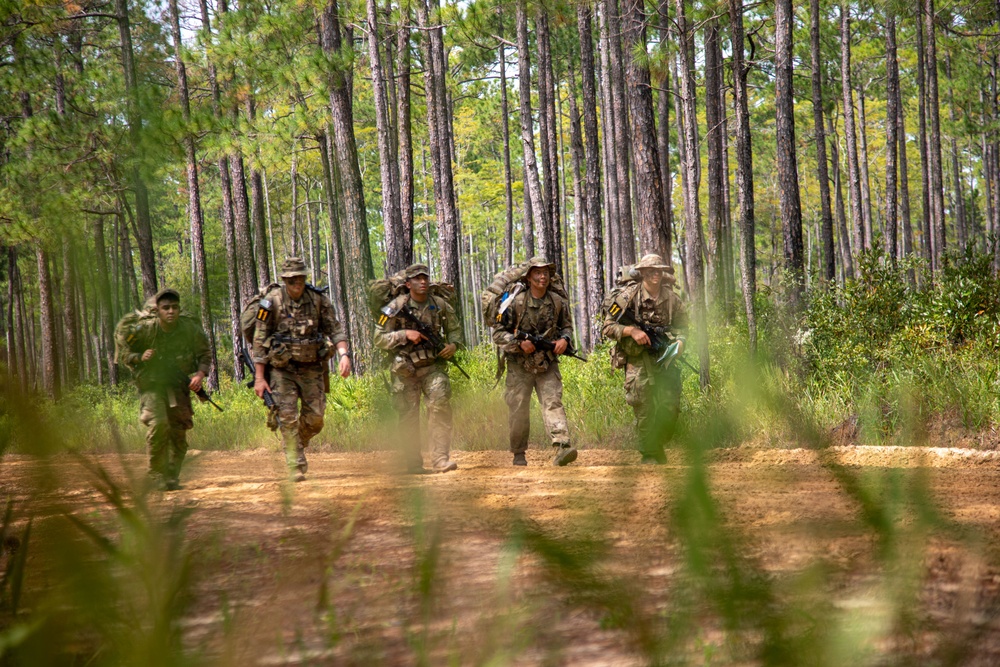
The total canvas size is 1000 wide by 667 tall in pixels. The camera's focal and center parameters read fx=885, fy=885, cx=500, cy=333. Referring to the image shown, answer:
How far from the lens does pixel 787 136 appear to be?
1374 centimetres

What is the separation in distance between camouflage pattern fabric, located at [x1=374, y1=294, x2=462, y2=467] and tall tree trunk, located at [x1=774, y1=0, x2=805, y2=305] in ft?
18.0

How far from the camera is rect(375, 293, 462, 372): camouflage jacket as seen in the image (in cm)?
887

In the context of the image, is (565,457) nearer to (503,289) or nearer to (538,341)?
(538,341)

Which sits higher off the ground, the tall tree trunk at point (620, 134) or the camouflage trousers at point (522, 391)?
the tall tree trunk at point (620, 134)

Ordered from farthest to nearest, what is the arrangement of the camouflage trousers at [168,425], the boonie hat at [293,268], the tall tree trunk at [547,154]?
the tall tree trunk at [547,154], the boonie hat at [293,268], the camouflage trousers at [168,425]

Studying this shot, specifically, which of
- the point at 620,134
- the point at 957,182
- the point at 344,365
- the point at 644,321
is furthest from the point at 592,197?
the point at 957,182

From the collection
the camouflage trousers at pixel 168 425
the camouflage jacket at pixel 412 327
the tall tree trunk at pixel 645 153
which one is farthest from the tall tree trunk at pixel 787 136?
the camouflage trousers at pixel 168 425

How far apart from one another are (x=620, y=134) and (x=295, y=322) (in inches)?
576

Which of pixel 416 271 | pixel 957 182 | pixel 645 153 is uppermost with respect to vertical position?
pixel 957 182

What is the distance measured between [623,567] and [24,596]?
2.09ft

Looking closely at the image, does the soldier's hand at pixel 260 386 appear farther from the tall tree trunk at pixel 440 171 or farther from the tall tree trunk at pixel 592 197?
the tall tree trunk at pixel 440 171

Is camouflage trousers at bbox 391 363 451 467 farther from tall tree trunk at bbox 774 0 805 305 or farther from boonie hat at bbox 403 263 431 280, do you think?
tall tree trunk at bbox 774 0 805 305

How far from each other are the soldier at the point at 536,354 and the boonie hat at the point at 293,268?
1957 mm

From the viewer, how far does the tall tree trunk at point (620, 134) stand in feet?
60.0
